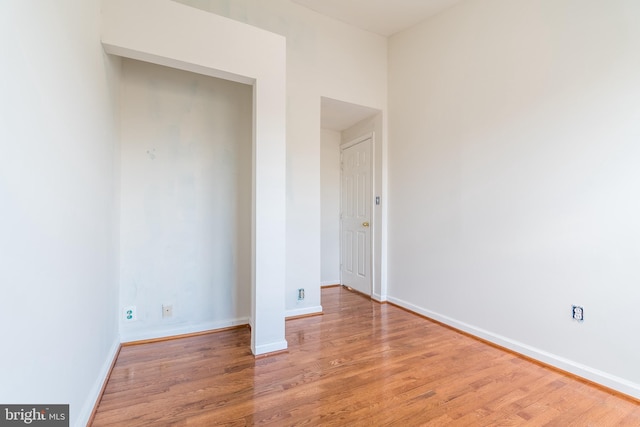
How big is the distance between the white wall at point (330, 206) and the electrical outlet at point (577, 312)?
9.85 feet

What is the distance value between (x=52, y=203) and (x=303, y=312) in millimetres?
2542

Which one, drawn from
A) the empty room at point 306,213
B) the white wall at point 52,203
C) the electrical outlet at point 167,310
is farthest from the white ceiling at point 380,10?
the electrical outlet at point 167,310

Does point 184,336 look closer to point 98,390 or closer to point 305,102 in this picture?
point 98,390

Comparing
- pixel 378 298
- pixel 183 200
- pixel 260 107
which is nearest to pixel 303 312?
pixel 378 298

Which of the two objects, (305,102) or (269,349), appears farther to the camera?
(305,102)

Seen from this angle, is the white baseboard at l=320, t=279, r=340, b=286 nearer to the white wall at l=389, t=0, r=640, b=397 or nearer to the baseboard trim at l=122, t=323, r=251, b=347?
the white wall at l=389, t=0, r=640, b=397

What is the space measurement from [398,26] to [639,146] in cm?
273

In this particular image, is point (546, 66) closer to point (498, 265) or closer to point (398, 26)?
point (498, 265)

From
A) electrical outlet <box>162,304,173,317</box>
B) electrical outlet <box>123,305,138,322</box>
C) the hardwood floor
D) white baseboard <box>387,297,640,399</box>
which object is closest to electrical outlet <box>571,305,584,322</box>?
white baseboard <box>387,297,640,399</box>

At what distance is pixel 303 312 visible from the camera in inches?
127

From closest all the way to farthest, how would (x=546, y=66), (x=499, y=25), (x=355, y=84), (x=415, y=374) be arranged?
(x=415, y=374), (x=546, y=66), (x=499, y=25), (x=355, y=84)

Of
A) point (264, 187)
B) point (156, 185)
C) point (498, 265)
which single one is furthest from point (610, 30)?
point (156, 185)

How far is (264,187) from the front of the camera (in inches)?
92.6

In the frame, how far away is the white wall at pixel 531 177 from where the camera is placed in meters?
1.89
